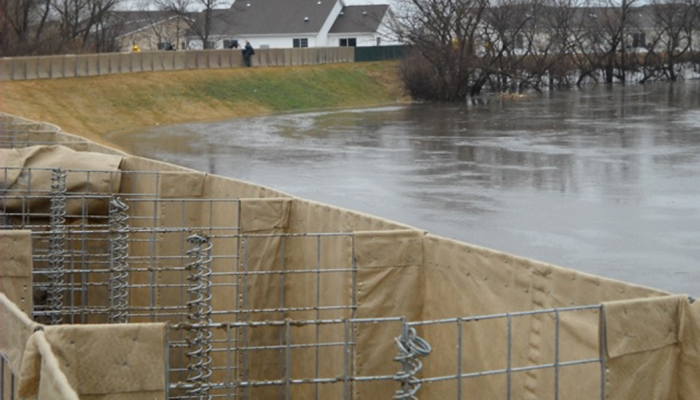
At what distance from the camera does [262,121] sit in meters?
48.3

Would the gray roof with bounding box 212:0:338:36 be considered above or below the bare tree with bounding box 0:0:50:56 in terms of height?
above

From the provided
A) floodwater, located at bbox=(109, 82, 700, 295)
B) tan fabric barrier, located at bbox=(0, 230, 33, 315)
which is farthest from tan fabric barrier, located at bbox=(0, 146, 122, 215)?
floodwater, located at bbox=(109, 82, 700, 295)

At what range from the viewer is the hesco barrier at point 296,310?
6051 mm

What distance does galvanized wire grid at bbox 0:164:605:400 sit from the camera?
8305 mm

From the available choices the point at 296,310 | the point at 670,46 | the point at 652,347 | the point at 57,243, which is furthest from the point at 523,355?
the point at 670,46

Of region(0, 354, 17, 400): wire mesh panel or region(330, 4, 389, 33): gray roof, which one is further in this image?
region(330, 4, 389, 33): gray roof

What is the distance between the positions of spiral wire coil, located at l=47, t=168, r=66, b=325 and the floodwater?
618 cm

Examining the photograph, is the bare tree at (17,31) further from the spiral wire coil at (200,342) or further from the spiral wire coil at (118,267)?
the spiral wire coil at (200,342)

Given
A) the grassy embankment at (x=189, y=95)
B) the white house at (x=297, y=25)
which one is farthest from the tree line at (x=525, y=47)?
the white house at (x=297, y=25)

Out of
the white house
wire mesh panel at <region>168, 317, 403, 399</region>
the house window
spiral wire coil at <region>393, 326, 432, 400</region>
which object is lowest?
wire mesh panel at <region>168, 317, 403, 399</region>

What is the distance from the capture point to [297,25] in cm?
10112

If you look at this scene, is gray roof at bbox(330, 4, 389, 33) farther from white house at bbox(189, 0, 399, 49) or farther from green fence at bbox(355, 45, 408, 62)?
green fence at bbox(355, 45, 408, 62)

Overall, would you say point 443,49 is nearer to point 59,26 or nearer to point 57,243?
point 59,26

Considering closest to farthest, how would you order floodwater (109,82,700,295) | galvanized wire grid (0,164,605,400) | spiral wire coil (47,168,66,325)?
galvanized wire grid (0,164,605,400), spiral wire coil (47,168,66,325), floodwater (109,82,700,295)
